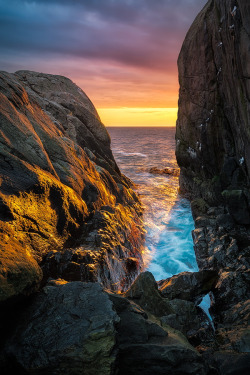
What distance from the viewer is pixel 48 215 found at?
32.1 feet

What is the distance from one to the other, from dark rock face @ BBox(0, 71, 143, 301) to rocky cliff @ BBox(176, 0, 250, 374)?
4.80 meters

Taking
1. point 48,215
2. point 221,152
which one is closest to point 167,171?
point 221,152

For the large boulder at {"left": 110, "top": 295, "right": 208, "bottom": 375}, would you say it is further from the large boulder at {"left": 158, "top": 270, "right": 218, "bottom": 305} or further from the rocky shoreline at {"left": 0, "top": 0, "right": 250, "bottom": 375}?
the large boulder at {"left": 158, "top": 270, "right": 218, "bottom": 305}

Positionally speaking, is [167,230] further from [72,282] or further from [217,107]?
[72,282]

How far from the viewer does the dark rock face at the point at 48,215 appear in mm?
6570

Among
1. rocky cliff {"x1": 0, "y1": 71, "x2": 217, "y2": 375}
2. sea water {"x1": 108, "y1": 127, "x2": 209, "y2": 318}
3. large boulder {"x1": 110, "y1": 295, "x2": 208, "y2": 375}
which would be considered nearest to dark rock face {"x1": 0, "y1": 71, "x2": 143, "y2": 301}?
rocky cliff {"x1": 0, "y1": 71, "x2": 217, "y2": 375}

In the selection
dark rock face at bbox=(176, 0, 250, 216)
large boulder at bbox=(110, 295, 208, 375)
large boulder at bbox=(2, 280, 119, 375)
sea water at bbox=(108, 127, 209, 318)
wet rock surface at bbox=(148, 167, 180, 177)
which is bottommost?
sea water at bbox=(108, 127, 209, 318)

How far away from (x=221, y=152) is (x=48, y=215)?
17.0m

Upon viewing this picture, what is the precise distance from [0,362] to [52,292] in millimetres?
1686

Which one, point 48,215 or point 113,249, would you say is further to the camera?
point 113,249

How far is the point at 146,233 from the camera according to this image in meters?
20.3

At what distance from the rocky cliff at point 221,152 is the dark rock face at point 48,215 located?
189 inches

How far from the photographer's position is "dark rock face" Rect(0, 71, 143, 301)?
21.6ft

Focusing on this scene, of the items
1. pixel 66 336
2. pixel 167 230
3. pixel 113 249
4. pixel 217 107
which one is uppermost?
pixel 217 107
